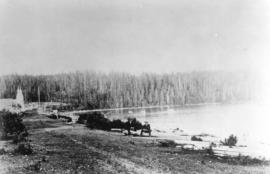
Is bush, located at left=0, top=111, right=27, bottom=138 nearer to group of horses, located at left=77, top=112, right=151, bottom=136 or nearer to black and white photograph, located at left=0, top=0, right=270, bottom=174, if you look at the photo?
black and white photograph, located at left=0, top=0, right=270, bottom=174

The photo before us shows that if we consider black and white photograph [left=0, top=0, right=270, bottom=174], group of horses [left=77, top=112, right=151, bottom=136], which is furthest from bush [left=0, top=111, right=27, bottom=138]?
group of horses [left=77, top=112, right=151, bottom=136]

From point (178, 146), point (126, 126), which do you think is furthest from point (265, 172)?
point (126, 126)

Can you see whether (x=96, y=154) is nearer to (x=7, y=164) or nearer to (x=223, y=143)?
(x=7, y=164)

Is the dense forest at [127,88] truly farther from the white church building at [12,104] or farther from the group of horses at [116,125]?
the group of horses at [116,125]

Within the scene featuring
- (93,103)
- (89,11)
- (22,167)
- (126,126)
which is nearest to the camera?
(22,167)

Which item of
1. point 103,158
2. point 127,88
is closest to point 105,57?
point 103,158
